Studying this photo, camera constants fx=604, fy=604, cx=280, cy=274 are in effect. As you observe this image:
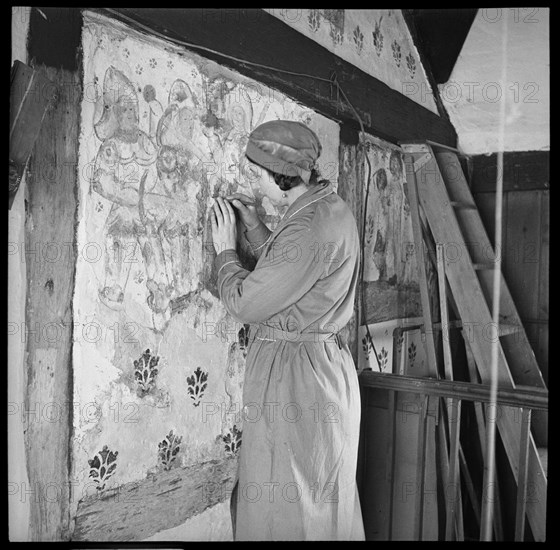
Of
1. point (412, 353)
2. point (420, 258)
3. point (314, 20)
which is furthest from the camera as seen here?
point (412, 353)

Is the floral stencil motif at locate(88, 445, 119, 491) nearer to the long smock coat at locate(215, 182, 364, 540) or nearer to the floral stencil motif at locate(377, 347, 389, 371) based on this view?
the long smock coat at locate(215, 182, 364, 540)

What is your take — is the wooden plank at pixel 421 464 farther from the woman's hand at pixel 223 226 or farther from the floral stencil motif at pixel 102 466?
the floral stencil motif at pixel 102 466

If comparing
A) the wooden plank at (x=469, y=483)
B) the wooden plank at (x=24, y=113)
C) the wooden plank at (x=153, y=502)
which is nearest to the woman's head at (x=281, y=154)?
the wooden plank at (x=24, y=113)

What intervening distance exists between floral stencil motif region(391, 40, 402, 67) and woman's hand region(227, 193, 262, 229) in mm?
1187

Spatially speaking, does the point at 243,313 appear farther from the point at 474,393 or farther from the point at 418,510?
the point at 418,510

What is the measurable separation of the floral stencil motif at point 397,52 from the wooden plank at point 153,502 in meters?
1.80

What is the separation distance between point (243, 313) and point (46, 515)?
0.70 meters

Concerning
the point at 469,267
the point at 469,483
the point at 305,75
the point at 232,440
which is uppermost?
the point at 305,75

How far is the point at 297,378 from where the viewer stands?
68.6 inches

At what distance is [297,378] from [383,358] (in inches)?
43.2

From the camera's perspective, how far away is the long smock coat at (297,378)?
1.69 metres

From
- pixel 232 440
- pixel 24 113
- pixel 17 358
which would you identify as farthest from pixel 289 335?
pixel 24 113

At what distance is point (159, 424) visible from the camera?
1.71 m

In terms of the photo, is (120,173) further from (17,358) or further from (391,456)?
(391,456)
